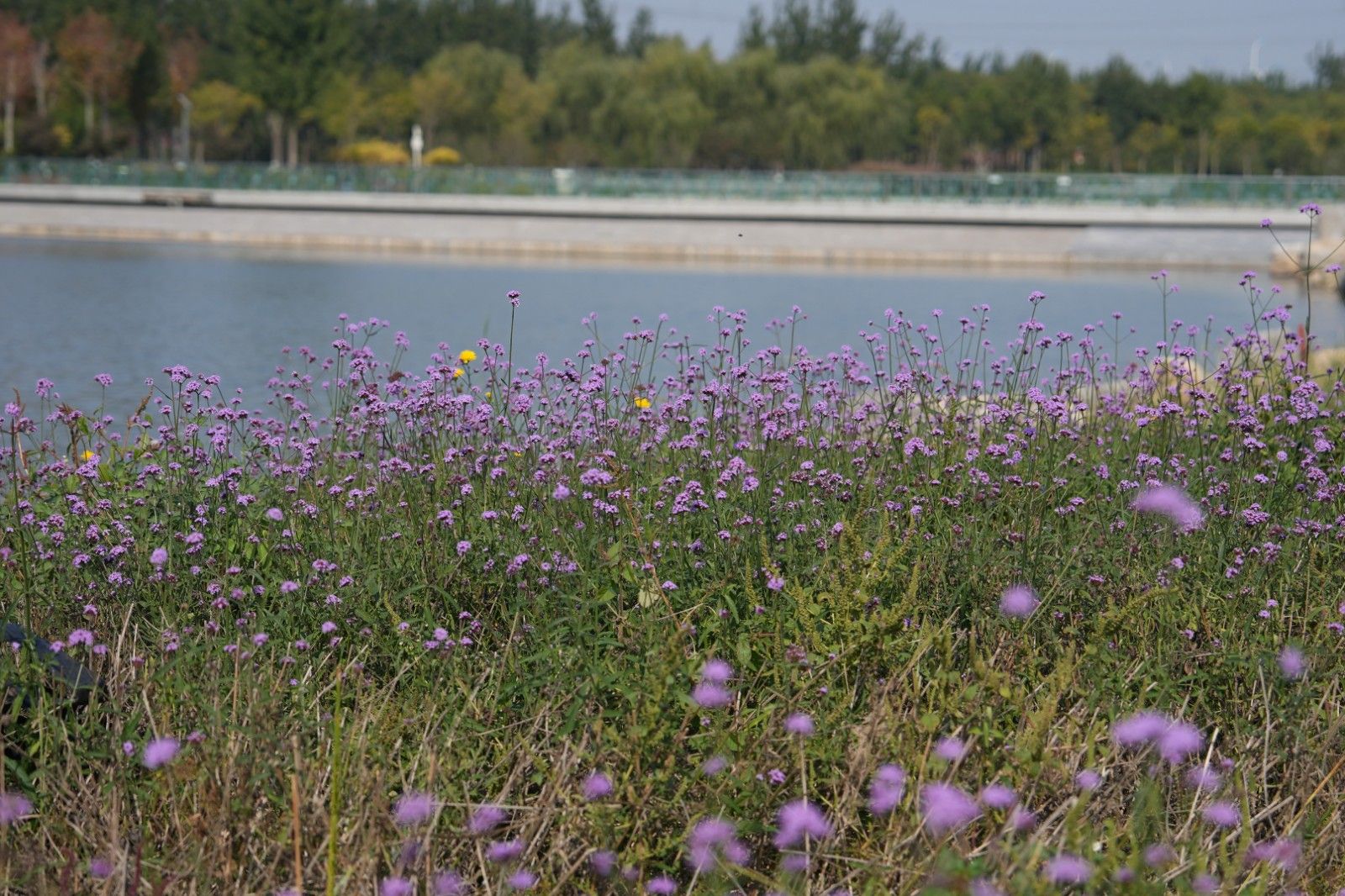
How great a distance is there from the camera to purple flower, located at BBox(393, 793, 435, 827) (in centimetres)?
227

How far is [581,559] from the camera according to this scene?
347 centimetres

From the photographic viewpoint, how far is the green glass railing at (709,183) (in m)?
37.2

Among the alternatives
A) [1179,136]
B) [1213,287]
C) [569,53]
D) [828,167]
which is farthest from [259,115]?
[1213,287]

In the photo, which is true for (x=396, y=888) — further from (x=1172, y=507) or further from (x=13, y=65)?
(x=13, y=65)

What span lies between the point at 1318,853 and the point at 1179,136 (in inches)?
3435

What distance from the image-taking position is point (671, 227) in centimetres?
3962

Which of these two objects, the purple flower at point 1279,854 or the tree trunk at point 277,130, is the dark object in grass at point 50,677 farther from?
the tree trunk at point 277,130

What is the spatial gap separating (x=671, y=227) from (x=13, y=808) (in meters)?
37.8

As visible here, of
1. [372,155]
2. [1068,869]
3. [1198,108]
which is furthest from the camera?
[1198,108]

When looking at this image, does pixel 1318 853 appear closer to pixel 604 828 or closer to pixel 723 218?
pixel 604 828

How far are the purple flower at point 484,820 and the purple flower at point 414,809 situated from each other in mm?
77

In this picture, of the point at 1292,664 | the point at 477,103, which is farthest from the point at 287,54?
the point at 1292,664

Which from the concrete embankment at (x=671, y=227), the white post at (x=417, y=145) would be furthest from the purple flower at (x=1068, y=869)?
the white post at (x=417, y=145)

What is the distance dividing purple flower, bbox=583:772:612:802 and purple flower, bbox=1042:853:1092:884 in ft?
2.43
